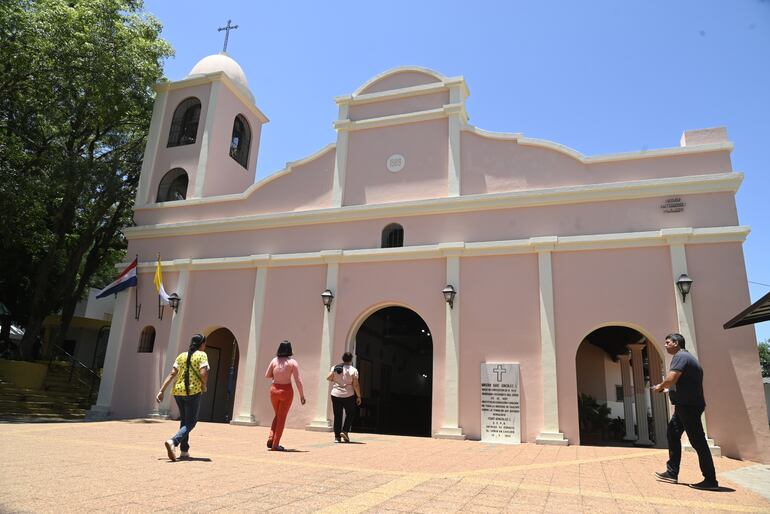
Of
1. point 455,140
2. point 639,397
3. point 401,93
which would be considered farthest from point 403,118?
point 639,397

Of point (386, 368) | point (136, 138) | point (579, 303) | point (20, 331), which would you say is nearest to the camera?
point (579, 303)

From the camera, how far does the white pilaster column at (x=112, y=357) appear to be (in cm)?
1444

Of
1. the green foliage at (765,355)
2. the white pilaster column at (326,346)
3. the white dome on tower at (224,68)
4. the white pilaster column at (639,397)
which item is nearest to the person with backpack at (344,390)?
the white pilaster column at (326,346)

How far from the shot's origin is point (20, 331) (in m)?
24.7

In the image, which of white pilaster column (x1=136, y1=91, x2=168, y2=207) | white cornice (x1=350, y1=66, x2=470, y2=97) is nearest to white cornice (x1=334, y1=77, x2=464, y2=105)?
white cornice (x1=350, y1=66, x2=470, y2=97)

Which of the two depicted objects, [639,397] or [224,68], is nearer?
[639,397]

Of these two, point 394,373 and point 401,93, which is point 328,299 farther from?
point 394,373

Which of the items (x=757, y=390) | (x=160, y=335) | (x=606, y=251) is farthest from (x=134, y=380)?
(x=757, y=390)

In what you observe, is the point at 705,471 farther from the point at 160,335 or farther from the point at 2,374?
the point at 2,374

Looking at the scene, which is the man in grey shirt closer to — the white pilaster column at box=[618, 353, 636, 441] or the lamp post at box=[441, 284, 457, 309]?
the lamp post at box=[441, 284, 457, 309]

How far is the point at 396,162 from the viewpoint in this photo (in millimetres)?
13984

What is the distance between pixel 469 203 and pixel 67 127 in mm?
14650

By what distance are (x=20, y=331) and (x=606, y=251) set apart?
25.9 m

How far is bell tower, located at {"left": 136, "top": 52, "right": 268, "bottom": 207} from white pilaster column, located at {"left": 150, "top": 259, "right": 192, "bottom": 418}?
2.43 m
